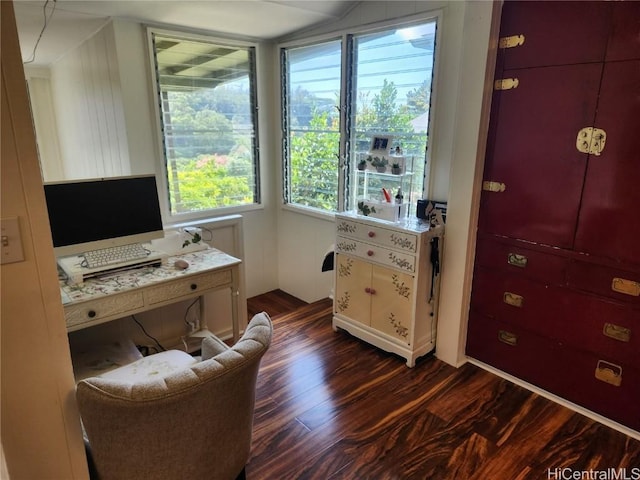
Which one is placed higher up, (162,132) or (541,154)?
(162,132)

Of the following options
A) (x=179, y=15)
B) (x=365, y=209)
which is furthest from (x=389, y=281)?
(x=179, y=15)

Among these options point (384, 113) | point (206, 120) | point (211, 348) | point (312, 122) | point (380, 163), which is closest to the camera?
point (211, 348)

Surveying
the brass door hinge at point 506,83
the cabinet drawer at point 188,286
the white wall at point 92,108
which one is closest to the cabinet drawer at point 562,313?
the brass door hinge at point 506,83

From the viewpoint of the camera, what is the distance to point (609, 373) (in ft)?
6.61

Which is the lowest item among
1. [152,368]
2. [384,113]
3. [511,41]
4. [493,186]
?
[152,368]

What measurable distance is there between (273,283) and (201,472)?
294 centimetres

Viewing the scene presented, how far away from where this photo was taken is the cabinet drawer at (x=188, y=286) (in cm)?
208

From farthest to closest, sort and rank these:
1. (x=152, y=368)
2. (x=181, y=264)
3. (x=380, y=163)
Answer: (x=380, y=163) → (x=181, y=264) → (x=152, y=368)

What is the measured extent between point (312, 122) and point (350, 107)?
0.44 meters

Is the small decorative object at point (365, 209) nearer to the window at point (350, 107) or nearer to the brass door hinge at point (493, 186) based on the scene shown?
the window at point (350, 107)

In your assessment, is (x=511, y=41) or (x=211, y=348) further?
(x=511, y=41)

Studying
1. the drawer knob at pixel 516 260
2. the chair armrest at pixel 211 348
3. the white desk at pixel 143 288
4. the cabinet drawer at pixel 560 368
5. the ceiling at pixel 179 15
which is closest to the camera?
the chair armrest at pixel 211 348

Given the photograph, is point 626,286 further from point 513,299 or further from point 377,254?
point 377,254

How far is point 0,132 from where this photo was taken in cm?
98
